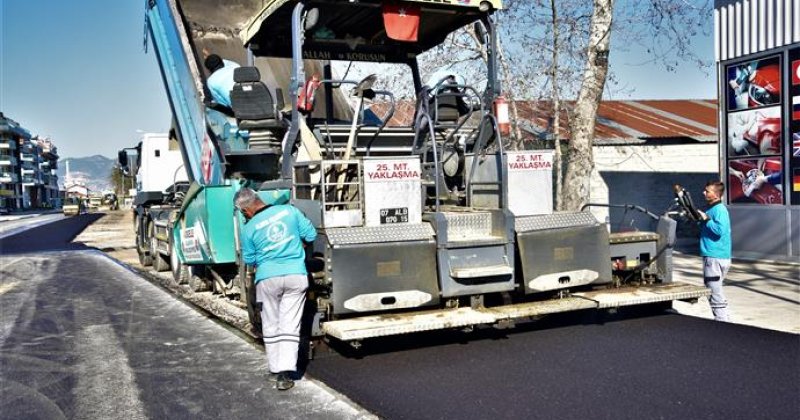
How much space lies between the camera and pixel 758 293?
8680mm

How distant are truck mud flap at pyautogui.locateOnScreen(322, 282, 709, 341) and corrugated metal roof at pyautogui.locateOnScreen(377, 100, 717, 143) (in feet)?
29.3

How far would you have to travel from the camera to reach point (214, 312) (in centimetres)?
831

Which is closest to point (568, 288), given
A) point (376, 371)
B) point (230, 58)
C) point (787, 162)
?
point (376, 371)

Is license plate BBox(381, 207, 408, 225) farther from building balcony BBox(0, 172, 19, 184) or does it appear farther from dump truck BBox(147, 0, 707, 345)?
building balcony BBox(0, 172, 19, 184)

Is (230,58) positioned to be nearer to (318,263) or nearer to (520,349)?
(318,263)

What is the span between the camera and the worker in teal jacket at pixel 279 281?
514 cm

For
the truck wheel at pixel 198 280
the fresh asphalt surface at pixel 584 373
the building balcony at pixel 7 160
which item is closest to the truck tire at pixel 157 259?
the truck wheel at pixel 198 280

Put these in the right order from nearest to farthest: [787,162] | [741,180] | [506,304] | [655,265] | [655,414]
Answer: [655,414]
[506,304]
[655,265]
[787,162]
[741,180]

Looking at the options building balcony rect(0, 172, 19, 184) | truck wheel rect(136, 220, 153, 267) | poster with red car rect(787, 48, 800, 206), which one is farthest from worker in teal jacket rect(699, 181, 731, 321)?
building balcony rect(0, 172, 19, 184)

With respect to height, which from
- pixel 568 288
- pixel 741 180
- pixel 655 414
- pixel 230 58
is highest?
pixel 230 58

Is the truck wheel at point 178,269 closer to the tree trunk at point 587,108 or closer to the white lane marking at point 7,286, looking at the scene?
the white lane marking at point 7,286

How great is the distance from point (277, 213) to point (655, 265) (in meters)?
3.60

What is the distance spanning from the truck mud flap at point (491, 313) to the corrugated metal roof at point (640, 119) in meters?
8.92

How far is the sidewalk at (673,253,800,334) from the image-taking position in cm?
715
